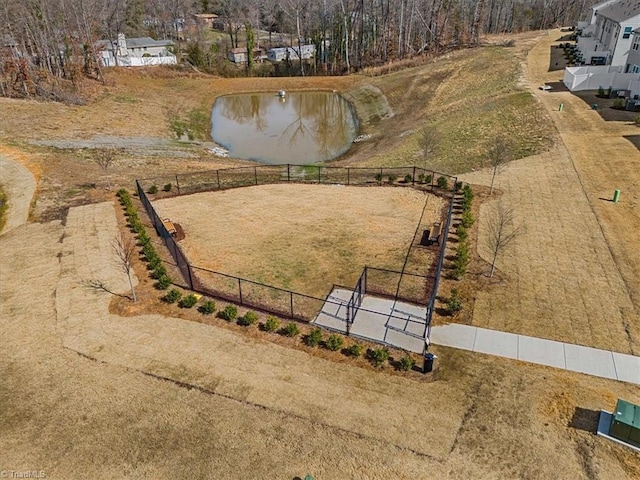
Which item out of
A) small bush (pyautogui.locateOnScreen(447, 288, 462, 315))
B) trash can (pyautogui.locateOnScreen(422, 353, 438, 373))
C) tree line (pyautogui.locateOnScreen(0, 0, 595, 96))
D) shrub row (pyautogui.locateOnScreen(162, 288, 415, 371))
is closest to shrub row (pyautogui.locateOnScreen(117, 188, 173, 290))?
shrub row (pyautogui.locateOnScreen(162, 288, 415, 371))

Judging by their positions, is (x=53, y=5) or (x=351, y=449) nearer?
(x=351, y=449)

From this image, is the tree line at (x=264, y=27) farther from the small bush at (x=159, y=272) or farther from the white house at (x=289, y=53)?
the small bush at (x=159, y=272)

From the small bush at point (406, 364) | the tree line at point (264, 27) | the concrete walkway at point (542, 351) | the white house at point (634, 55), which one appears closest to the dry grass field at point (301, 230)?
the concrete walkway at point (542, 351)

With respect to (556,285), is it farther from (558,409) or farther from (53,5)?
(53,5)

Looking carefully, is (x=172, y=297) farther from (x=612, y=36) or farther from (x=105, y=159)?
(x=612, y=36)

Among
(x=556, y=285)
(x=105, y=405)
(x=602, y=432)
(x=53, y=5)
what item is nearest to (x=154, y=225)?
(x=105, y=405)

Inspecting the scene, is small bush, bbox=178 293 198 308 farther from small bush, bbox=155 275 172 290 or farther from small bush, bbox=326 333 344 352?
small bush, bbox=326 333 344 352
